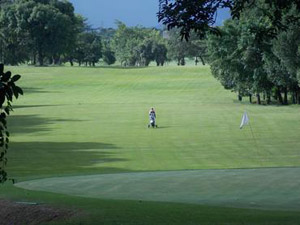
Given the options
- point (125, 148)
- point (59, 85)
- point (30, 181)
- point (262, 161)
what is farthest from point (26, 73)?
point (30, 181)

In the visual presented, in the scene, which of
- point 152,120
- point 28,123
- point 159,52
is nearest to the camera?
point 152,120

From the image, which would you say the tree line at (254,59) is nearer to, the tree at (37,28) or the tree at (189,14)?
the tree at (189,14)

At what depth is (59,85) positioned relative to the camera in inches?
4294

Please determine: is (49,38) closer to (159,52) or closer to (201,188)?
(159,52)

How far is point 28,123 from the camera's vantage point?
56.2 meters

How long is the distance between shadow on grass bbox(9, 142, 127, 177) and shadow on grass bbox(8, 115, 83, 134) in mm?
8605

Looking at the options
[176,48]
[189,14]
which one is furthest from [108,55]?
[189,14]

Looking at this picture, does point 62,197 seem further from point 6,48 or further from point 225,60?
point 6,48

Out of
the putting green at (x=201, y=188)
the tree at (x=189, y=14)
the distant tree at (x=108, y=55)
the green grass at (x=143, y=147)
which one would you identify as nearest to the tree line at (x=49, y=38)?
the distant tree at (x=108, y=55)

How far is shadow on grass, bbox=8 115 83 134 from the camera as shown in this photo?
50638mm

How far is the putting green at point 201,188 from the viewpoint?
46.9 feet

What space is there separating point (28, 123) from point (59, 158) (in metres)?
22.2

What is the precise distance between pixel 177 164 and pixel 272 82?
45802mm

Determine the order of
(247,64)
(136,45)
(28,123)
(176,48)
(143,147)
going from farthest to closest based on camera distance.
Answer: (136,45)
(176,48)
(247,64)
(28,123)
(143,147)
